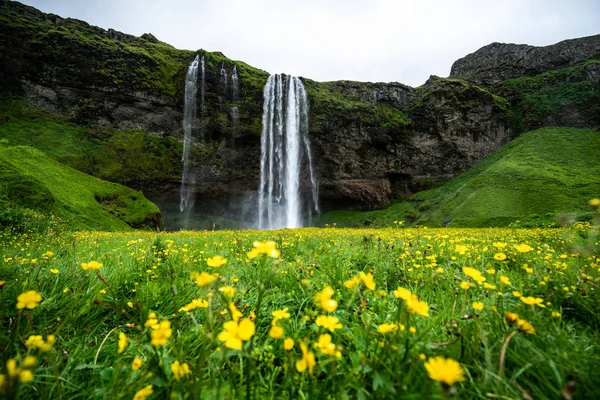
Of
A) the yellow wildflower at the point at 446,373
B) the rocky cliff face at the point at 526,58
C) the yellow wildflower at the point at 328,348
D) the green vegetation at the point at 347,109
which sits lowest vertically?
the yellow wildflower at the point at 328,348

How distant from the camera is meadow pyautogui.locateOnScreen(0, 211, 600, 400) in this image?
97 cm

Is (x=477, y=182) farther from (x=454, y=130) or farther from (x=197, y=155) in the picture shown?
(x=197, y=155)

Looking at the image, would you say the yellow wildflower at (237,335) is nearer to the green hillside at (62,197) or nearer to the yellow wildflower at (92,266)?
the yellow wildflower at (92,266)

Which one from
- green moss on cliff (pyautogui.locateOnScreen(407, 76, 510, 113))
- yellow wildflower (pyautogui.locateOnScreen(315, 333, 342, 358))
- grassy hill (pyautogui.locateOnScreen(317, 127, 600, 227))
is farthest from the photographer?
green moss on cliff (pyautogui.locateOnScreen(407, 76, 510, 113))

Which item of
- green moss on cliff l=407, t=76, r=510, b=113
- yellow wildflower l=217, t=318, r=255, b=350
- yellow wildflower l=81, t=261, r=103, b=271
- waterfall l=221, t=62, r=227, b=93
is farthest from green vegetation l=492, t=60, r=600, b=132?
yellow wildflower l=81, t=261, r=103, b=271

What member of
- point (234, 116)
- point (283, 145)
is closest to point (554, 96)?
point (283, 145)

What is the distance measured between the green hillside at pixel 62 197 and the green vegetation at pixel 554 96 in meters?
58.9

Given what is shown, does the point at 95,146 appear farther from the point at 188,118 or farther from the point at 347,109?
the point at 347,109

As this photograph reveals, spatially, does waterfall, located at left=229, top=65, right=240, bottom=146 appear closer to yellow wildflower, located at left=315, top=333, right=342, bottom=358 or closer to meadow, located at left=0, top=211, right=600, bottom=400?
meadow, located at left=0, top=211, right=600, bottom=400

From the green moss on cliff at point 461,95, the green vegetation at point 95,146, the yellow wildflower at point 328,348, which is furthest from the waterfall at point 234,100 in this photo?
the yellow wildflower at point 328,348

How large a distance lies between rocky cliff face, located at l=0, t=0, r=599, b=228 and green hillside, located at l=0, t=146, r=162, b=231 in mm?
15686

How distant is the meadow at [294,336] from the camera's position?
0.97m

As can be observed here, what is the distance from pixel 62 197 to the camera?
51.2 feet

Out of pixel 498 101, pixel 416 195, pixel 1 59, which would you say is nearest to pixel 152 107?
pixel 1 59
